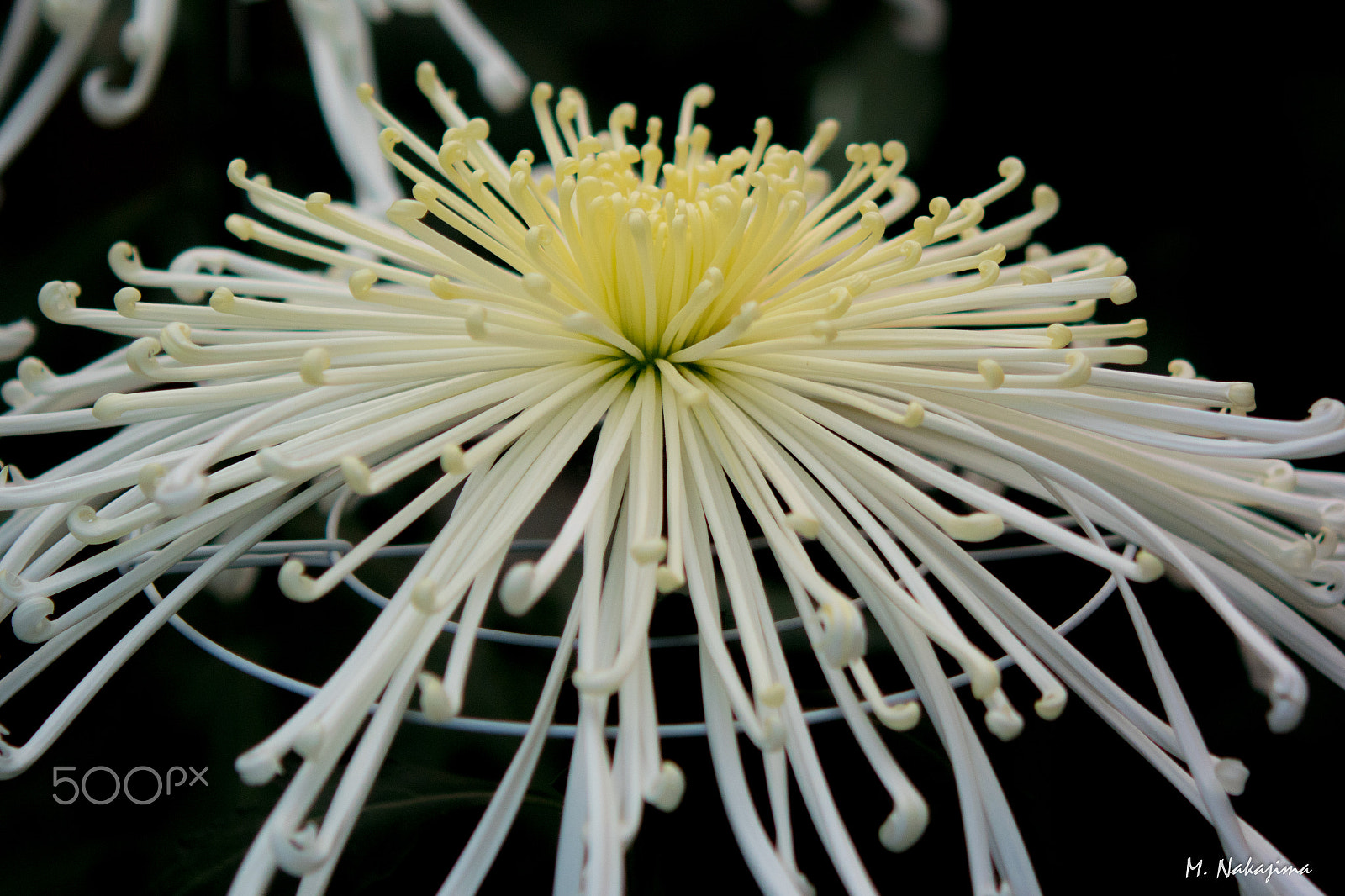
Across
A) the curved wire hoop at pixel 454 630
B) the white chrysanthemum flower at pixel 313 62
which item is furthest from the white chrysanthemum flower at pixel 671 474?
the white chrysanthemum flower at pixel 313 62

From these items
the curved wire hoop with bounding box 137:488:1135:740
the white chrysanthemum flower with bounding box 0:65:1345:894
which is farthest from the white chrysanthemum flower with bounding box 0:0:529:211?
the curved wire hoop with bounding box 137:488:1135:740

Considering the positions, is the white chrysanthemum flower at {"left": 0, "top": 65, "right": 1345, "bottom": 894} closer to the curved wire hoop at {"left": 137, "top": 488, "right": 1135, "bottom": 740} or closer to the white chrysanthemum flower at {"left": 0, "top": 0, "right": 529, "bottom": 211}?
the curved wire hoop at {"left": 137, "top": 488, "right": 1135, "bottom": 740}

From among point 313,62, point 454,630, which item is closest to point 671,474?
point 454,630

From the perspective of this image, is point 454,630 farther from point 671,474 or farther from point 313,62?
point 313,62

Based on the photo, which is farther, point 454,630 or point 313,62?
point 313,62

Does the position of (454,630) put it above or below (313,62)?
below

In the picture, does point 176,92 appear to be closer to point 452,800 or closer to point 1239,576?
point 452,800

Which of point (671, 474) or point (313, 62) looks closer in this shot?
point (671, 474)
